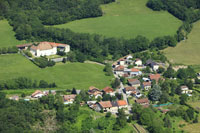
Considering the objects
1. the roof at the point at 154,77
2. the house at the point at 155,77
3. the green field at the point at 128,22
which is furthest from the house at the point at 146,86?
the green field at the point at 128,22

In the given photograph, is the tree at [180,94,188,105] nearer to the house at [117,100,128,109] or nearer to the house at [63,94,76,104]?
Result: the house at [117,100,128,109]

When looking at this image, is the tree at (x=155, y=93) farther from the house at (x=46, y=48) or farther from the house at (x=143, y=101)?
the house at (x=46, y=48)

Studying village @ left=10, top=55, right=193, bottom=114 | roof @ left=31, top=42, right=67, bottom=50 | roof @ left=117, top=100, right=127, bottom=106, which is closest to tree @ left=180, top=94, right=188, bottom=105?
village @ left=10, top=55, right=193, bottom=114

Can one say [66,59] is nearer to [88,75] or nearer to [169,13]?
[88,75]

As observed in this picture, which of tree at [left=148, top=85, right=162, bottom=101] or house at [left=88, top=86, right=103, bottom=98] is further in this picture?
house at [left=88, top=86, right=103, bottom=98]

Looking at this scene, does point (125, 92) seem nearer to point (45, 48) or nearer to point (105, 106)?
point (105, 106)

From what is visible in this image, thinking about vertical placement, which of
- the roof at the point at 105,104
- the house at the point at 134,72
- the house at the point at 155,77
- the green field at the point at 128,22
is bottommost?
the green field at the point at 128,22

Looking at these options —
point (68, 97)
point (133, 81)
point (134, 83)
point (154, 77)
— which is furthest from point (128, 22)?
point (68, 97)
